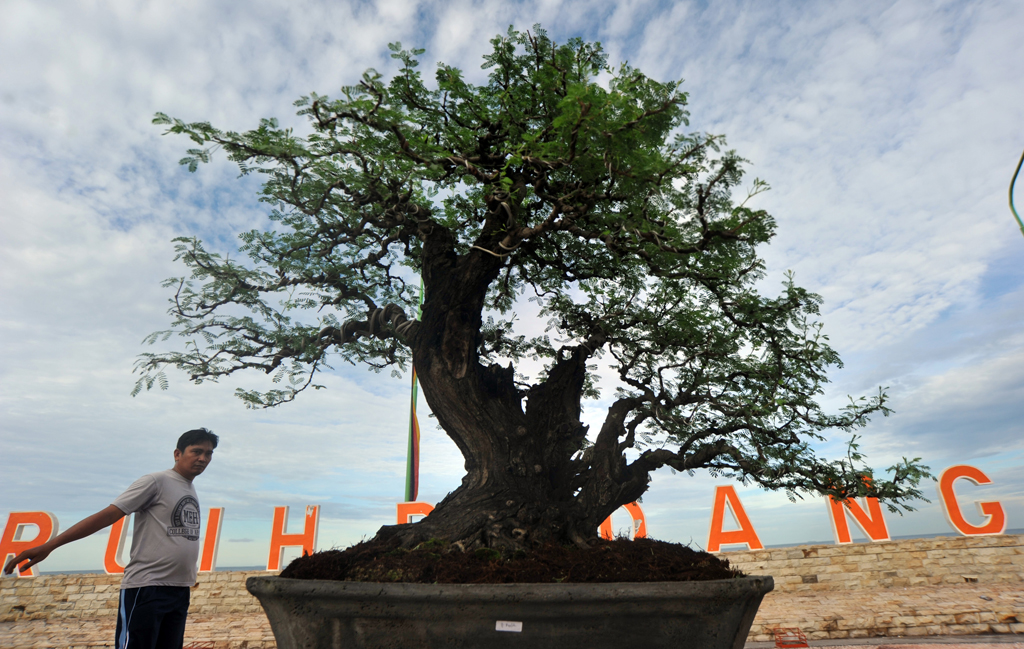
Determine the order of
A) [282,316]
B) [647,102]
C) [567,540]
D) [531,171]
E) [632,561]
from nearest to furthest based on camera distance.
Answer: [632,561] → [647,102] → [567,540] → [531,171] → [282,316]

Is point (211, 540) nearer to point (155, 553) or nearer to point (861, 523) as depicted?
point (155, 553)

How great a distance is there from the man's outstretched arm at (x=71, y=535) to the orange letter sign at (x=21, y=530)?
304 inches

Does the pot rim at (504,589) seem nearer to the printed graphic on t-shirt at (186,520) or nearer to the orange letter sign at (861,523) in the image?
the printed graphic on t-shirt at (186,520)

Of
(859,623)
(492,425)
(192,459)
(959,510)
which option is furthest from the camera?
(959,510)

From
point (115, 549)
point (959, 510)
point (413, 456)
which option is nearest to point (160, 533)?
point (413, 456)

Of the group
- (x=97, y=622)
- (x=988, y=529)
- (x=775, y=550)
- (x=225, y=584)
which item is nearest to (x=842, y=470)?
(x=775, y=550)

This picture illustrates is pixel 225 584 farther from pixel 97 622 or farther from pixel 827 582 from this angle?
pixel 827 582

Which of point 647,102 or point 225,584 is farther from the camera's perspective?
point 225,584

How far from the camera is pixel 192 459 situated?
2.70 metres

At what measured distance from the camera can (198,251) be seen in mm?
3623

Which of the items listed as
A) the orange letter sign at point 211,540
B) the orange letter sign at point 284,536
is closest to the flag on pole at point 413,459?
the orange letter sign at point 284,536

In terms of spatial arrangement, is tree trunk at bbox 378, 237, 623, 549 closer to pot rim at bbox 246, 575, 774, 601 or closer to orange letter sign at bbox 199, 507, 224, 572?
pot rim at bbox 246, 575, 774, 601

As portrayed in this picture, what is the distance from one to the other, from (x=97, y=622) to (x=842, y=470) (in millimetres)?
9221

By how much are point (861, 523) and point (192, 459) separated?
8592 millimetres
